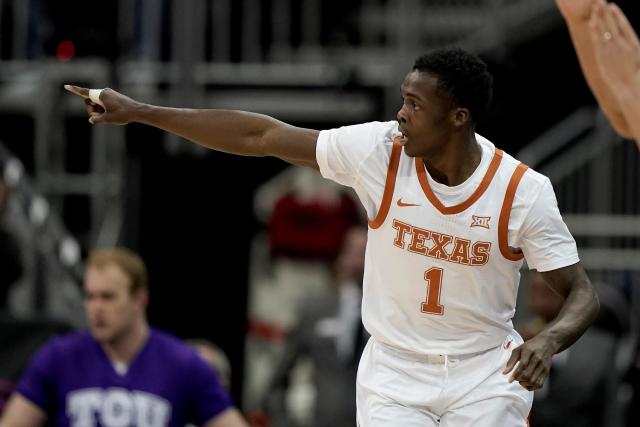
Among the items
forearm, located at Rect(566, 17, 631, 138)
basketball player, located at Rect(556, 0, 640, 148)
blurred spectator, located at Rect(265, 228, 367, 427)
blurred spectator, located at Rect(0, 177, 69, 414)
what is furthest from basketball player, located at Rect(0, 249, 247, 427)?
basketball player, located at Rect(556, 0, 640, 148)

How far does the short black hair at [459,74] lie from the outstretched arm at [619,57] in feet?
2.14

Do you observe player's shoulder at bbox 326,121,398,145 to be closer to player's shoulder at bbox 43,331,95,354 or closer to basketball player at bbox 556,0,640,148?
basketball player at bbox 556,0,640,148

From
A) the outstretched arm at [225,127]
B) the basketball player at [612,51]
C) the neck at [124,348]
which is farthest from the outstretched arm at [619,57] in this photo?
the neck at [124,348]

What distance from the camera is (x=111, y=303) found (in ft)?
28.5

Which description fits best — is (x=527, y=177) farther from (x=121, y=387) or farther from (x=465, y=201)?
(x=121, y=387)

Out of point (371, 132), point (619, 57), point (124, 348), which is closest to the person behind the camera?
point (371, 132)

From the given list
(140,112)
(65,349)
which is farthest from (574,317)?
(65,349)

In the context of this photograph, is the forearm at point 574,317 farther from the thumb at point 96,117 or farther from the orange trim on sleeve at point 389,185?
the thumb at point 96,117

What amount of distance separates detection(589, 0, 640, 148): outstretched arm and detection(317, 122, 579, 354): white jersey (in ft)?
1.75

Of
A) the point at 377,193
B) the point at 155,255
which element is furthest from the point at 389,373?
the point at 155,255

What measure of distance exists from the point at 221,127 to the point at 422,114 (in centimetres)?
87

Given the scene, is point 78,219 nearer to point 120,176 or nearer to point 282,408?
point 120,176

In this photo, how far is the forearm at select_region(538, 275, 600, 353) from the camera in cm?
576

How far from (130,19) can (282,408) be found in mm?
4166
